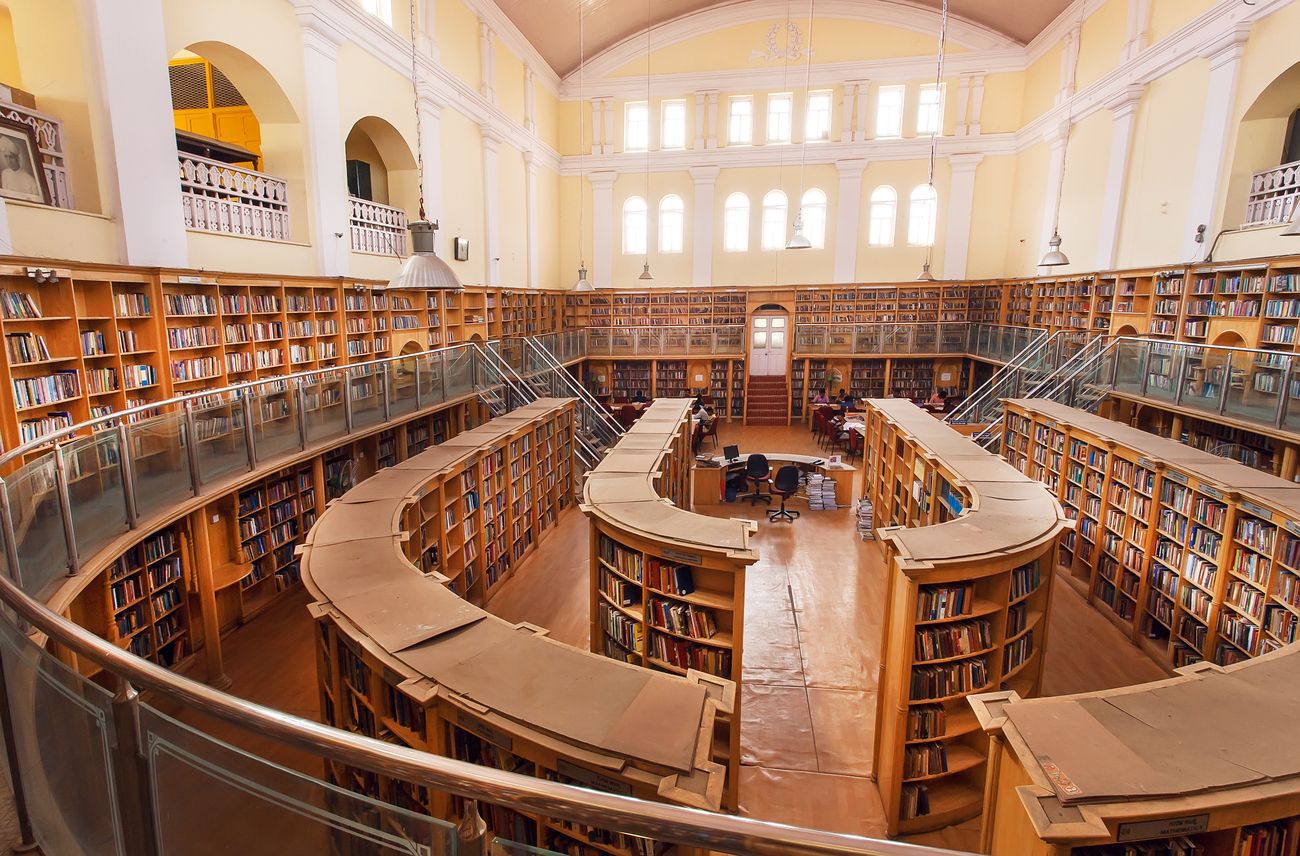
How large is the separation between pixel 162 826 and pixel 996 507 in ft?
16.4

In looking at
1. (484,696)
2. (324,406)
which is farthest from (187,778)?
(324,406)

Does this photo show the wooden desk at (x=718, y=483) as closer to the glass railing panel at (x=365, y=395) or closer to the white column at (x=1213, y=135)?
the glass railing panel at (x=365, y=395)

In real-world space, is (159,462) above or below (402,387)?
below

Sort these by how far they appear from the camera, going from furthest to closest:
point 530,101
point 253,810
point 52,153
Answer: point 530,101 → point 52,153 → point 253,810

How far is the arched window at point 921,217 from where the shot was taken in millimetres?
16984

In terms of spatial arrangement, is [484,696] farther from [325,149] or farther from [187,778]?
[325,149]

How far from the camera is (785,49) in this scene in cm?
1666

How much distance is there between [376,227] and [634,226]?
9.56 metres

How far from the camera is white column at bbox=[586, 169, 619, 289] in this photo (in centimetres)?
1794

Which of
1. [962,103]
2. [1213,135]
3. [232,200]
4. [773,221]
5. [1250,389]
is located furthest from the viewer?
[773,221]

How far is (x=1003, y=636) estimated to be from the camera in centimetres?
420

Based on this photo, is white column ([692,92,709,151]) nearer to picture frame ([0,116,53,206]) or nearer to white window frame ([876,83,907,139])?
white window frame ([876,83,907,139])

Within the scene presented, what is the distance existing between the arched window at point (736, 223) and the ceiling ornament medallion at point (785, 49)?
3404 millimetres

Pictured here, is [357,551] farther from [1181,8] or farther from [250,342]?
[1181,8]
